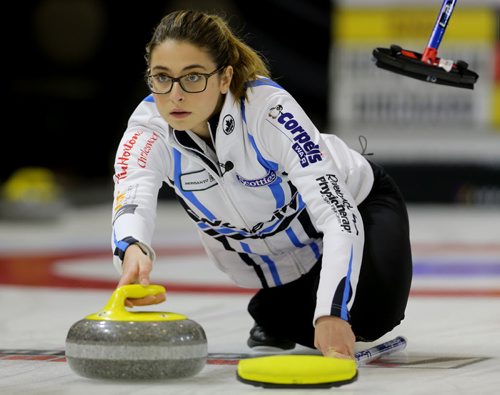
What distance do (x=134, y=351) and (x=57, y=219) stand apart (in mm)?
6649

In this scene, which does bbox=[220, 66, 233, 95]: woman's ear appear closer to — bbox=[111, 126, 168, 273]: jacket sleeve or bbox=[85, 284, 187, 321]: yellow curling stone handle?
bbox=[111, 126, 168, 273]: jacket sleeve

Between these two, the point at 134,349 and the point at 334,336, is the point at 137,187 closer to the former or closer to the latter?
the point at 134,349

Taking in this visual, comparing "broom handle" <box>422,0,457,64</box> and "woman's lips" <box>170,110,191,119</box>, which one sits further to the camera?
"broom handle" <box>422,0,457,64</box>

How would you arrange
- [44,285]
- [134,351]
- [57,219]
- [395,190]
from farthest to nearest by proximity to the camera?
[57,219] < [44,285] < [395,190] < [134,351]

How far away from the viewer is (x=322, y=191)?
8.82 ft

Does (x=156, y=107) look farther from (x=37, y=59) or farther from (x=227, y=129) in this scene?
(x=37, y=59)

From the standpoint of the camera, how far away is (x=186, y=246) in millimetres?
7027

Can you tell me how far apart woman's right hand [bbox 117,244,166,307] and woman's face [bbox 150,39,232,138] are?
0.39 metres

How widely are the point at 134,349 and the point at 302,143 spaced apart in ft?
2.31

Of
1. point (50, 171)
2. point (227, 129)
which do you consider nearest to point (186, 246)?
point (227, 129)

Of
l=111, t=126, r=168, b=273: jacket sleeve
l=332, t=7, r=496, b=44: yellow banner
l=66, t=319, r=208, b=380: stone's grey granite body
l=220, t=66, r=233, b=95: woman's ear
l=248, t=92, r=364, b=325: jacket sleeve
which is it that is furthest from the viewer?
l=332, t=7, r=496, b=44: yellow banner

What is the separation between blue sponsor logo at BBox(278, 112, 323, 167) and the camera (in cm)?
274

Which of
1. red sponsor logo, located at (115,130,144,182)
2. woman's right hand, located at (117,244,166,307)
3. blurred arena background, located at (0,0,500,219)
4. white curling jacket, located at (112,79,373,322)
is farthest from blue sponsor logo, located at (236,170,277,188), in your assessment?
blurred arena background, located at (0,0,500,219)

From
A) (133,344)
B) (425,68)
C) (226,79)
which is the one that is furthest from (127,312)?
(425,68)
